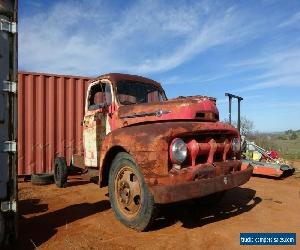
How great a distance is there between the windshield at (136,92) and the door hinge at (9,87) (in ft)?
6.72

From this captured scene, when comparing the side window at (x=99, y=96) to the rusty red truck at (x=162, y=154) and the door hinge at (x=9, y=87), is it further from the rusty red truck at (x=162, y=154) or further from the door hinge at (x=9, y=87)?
the door hinge at (x=9, y=87)

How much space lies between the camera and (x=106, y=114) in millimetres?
6328

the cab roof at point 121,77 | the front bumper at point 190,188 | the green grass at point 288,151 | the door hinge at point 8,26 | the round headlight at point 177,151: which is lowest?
the green grass at point 288,151

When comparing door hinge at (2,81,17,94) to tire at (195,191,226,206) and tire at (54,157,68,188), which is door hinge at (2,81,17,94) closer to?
tire at (195,191,226,206)

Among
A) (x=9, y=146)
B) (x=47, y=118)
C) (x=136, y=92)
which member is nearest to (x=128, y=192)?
(x=9, y=146)

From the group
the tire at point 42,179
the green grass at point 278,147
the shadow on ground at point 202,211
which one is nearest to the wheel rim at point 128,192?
the shadow on ground at point 202,211

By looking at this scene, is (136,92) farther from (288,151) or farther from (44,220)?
(288,151)

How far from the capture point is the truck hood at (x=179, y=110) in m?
5.09

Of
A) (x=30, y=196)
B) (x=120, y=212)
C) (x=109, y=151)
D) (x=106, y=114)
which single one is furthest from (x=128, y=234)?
(x=30, y=196)

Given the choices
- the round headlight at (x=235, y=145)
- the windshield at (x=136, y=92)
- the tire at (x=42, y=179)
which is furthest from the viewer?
the tire at (x=42, y=179)

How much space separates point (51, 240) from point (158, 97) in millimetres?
3295

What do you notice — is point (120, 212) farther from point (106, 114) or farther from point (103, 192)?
point (103, 192)

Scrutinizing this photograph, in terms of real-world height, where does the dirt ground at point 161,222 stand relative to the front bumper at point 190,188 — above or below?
below

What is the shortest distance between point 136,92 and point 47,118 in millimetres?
4665
